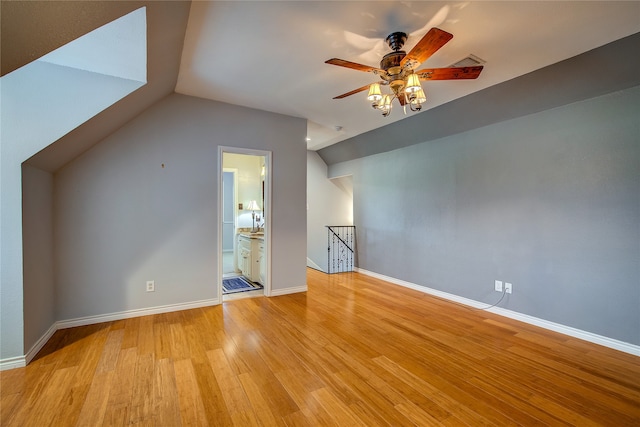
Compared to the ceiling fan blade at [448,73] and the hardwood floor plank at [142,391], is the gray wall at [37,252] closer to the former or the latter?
the hardwood floor plank at [142,391]

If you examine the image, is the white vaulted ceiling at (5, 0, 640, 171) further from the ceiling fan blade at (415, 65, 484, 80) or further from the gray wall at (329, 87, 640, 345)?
the gray wall at (329, 87, 640, 345)

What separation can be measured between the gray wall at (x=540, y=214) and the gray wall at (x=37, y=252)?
4.72 metres

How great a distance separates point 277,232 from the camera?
14.0 feet

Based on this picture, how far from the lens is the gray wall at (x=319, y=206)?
22.4ft

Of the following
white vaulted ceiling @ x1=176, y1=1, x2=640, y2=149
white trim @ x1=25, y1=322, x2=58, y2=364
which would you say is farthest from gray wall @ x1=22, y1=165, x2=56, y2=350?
white vaulted ceiling @ x1=176, y1=1, x2=640, y2=149

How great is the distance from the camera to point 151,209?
3.47 metres

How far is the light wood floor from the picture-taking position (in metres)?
1.81

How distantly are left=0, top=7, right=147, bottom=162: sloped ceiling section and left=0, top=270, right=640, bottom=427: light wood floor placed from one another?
6.12 feet

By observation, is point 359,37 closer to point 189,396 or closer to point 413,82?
point 413,82

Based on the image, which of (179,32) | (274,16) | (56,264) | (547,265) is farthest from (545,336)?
(56,264)

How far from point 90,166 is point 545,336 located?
207 inches

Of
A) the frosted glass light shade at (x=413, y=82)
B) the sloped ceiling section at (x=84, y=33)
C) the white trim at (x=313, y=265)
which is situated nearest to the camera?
the sloped ceiling section at (x=84, y=33)

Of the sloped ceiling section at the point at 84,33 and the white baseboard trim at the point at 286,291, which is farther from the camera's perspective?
the white baseboard trim at the point at 286,291

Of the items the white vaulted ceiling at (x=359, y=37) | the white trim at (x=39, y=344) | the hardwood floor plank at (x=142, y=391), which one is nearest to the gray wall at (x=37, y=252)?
the white trim at (x=39, y=344)
